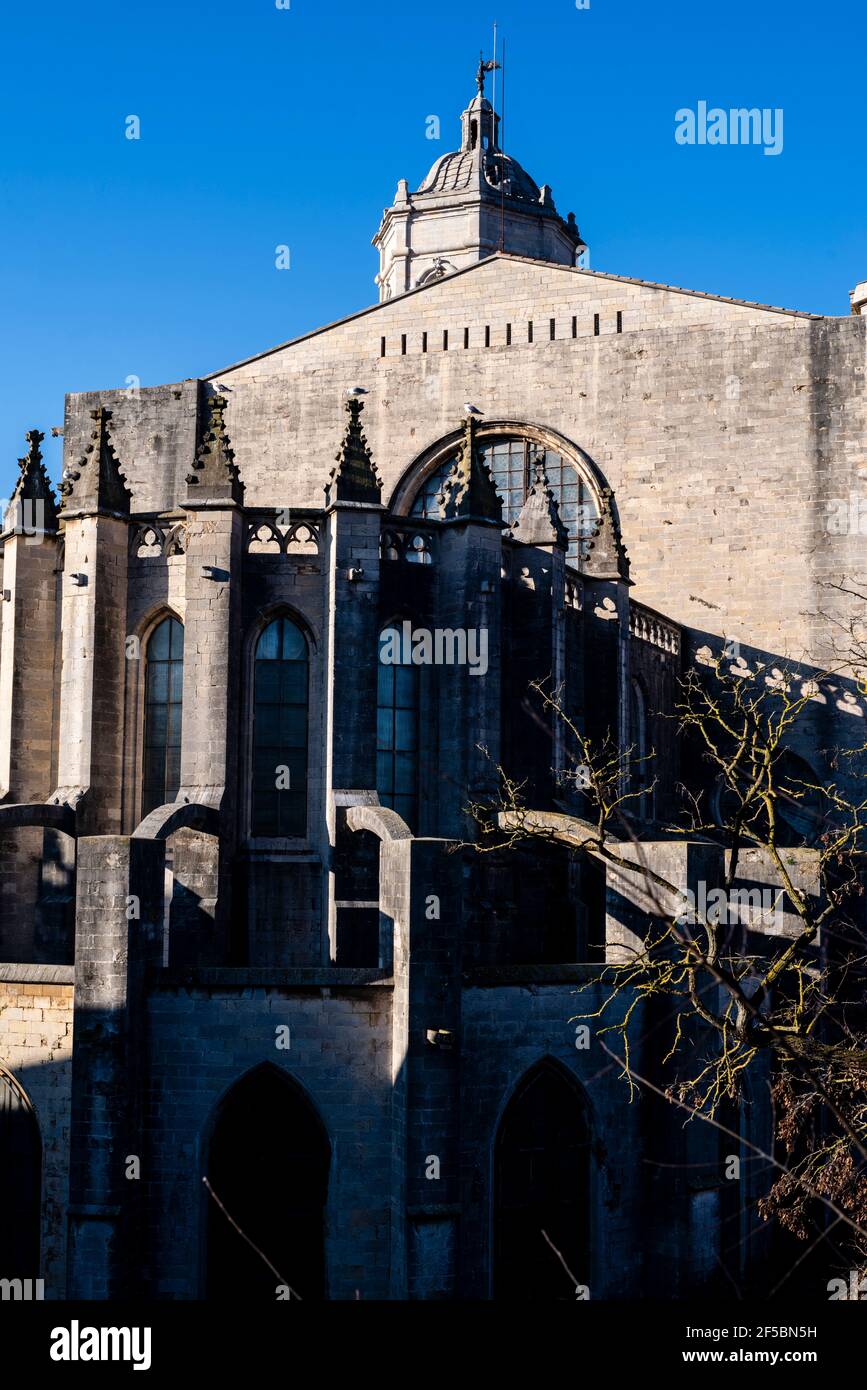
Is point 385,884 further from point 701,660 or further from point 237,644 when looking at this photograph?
point 701,660

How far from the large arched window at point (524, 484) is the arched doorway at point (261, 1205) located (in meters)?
16.6

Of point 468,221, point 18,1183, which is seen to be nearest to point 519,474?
point 468,221

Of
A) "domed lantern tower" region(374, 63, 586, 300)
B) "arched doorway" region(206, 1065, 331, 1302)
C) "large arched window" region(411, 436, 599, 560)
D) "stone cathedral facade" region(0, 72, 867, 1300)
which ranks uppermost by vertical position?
"domed lantern tower" region(374, 63, 586, 300)

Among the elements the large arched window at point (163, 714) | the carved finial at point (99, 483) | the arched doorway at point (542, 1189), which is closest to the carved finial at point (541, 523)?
the large arched window at point (163, 714)

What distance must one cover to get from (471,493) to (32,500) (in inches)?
299

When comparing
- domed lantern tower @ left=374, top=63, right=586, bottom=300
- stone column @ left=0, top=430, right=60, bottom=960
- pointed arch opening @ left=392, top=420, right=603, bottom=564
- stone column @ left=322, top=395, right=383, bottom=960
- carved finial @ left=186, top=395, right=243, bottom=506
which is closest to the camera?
stone column @ left=322, top=395, right=383, bottom=960

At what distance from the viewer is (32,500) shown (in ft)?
82.6

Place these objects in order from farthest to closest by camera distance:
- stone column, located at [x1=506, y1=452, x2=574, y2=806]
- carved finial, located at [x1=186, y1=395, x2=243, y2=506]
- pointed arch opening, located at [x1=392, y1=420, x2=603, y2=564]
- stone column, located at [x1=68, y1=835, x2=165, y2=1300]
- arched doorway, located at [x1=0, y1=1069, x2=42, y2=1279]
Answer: pointed arch opening, located at [x1=392, y1=420, x2=603, y2=564] → stone column, located at [x1=506, y1=452, x2=574, y2=806] → carved finial, located at [x1=186, y1=395, x2=243, y2=506] → arched doorway, located at [x1=0, y1=1069, x2=42, y2=1279] → stone column, located at [x1=68, y1=835, x2=165, y2=1300]

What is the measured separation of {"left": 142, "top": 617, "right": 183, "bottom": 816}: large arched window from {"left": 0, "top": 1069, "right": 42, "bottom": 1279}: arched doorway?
5.82 metres

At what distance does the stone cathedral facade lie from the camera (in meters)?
18.4

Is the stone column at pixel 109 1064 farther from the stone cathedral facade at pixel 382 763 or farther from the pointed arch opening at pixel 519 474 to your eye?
the pointed arch opening at pixel 519 474

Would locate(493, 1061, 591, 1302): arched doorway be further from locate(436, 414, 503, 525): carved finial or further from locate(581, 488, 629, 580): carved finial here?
locate(581, 488, 629, 580): carved finial

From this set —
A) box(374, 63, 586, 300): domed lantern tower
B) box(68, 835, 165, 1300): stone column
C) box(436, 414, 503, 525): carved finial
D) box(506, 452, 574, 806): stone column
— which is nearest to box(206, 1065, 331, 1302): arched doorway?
box(68, 835, 165, 1300): stone column

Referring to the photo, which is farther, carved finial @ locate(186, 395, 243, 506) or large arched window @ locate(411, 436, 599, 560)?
large arched window @ locate(411, 436, 599, 560)
